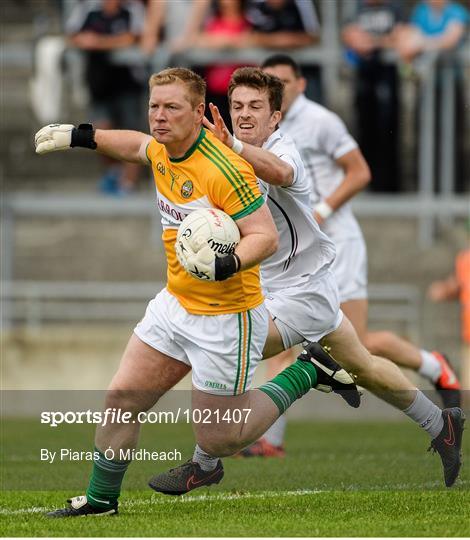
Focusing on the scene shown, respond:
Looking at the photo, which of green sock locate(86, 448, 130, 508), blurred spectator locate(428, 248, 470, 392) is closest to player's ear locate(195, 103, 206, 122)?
green sock locate(86, 448, 130, 508)

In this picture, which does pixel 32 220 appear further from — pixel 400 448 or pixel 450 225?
pixel 400 448

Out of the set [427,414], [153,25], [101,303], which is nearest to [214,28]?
[153,25]

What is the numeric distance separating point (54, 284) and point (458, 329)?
4652 millimetres

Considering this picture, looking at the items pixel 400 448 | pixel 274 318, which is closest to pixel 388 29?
pixel 400 448

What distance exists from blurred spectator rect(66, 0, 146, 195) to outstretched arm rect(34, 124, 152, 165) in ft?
30.0

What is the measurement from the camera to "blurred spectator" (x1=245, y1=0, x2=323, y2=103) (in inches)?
648

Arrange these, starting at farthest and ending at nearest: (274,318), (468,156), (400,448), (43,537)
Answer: (468,156) < (400,448) < (274,318) < (43,537)

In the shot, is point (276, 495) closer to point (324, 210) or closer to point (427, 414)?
point (427, 414)

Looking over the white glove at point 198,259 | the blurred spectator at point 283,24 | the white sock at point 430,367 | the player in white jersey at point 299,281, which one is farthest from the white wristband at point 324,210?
the blurred spectator at point 283,24

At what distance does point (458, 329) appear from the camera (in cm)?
1591

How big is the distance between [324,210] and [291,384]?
2.54 metres

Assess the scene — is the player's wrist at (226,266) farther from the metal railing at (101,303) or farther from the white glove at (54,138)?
the metal railing at (101,303)

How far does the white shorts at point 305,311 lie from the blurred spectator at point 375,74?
8.19m

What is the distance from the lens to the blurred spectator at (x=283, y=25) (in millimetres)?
16453
